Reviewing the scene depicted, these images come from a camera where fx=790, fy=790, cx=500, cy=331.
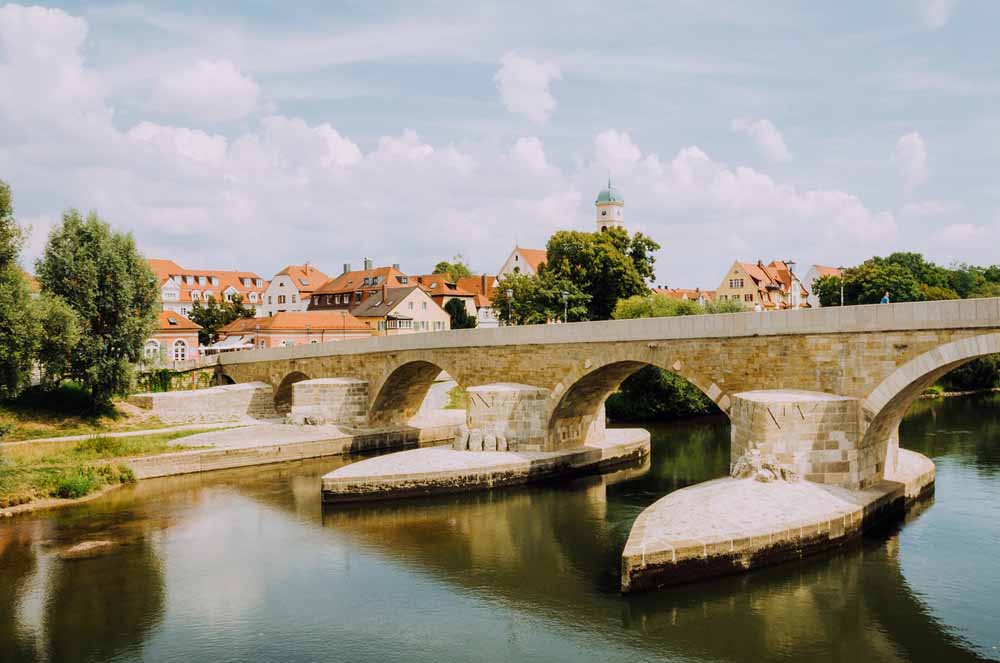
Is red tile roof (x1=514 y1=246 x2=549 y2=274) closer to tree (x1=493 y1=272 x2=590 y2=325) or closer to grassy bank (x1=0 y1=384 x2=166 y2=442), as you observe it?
tree (x1=493 y1=272 x2=590 y2=325)

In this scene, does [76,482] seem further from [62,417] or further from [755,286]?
[755,286]

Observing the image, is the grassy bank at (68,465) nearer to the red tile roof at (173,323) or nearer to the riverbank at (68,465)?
the riverbank at (68,465)

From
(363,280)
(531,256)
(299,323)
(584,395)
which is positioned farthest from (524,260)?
(584,395)

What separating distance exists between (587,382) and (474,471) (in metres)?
4.43

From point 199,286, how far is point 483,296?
2756 centimetres

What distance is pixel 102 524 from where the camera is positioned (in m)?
19.6

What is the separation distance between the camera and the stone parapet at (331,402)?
31.6 m

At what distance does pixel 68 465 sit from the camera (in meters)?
23.9

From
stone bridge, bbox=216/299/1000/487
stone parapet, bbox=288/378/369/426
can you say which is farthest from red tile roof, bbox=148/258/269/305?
stone bridge, bbox=216/299/1000/487

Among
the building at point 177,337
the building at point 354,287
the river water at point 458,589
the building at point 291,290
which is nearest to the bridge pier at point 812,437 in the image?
the river water at point 458,589

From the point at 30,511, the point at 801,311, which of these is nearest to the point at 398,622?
the point at 801,311

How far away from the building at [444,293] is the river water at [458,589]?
46.4 m

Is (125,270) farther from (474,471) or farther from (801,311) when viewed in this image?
(801,311)

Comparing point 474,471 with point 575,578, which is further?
point 474,471
